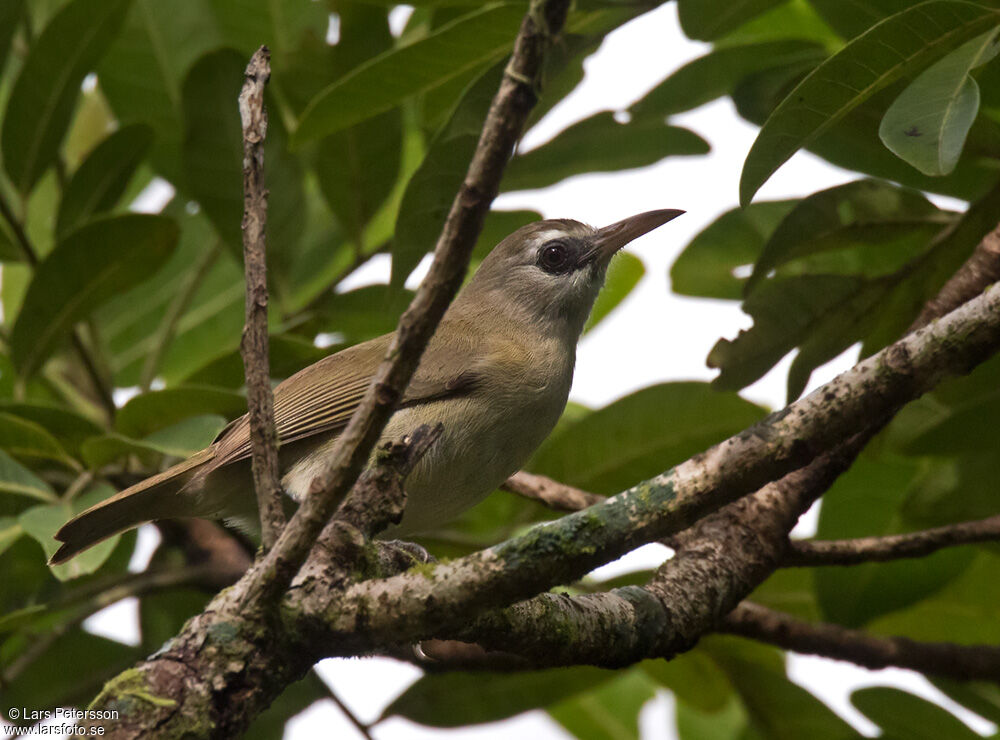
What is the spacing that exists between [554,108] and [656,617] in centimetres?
196

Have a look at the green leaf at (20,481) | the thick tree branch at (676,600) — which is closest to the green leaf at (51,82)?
the green leaf at (20,481)

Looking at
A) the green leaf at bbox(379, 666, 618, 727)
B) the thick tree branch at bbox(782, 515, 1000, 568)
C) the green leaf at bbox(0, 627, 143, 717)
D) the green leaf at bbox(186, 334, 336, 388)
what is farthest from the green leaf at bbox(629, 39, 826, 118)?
the green leaf at bbox(0, 627, 143, 717)

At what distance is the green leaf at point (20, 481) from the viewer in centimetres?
323

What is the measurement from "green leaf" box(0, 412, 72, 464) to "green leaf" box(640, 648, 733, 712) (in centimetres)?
232

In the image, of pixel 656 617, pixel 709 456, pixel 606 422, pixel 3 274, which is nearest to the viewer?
pixel 709 456

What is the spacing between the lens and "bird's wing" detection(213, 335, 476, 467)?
345 cm

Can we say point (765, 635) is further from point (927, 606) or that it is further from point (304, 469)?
point (304, 469)

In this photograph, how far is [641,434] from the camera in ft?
12.7

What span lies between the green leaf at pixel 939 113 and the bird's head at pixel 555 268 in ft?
6.47

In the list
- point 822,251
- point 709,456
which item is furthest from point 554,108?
point 709,456

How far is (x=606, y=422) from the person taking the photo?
3879mm

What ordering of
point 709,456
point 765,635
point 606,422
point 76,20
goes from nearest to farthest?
point 709,456, point 765,635, point 76,20, point 606,422

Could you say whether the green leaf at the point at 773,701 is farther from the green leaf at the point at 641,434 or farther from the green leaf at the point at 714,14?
the green leaf at the point at 714,14

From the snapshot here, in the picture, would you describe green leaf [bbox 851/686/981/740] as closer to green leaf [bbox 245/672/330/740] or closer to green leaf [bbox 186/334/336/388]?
green leaf [bbox 245/672/330/740]
